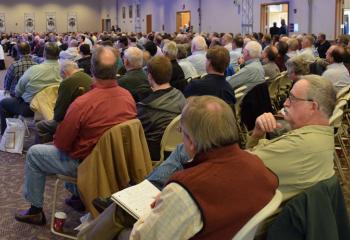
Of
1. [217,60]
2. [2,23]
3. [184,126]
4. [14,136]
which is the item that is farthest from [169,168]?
[2,23]

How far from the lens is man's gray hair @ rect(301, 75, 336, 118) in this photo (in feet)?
7.43

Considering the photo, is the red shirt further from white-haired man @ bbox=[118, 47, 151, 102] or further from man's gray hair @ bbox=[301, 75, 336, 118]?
white-haired man @ bbox=[118, 47, 151, 102]

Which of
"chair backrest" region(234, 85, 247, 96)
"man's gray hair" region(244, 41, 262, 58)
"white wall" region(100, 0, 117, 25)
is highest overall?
"white wall" region(100, 0, 117, 25)

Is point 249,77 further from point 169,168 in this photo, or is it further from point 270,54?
point 169,168

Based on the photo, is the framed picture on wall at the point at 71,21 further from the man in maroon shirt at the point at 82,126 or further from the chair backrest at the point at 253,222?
the chair backrest at the point at 253,222

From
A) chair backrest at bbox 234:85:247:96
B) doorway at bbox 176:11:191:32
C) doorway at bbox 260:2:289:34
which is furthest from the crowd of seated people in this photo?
doorway at bbox 176:11:191:32

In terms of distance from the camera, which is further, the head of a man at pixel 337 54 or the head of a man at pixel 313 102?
the head of a man at pixel 337 54

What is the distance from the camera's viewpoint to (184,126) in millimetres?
1828

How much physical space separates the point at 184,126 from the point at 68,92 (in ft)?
8.98

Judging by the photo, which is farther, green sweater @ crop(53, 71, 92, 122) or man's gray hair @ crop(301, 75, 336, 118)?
green sweater @ crop(53, 71, 92, 122)

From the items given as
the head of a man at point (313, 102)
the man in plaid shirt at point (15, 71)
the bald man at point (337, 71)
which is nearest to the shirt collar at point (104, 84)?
the head of a man at point (313, 102)

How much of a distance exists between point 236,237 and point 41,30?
32.7 m

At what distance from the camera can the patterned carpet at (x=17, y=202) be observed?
346cm

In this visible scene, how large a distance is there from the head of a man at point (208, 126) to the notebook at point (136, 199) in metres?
0.42
